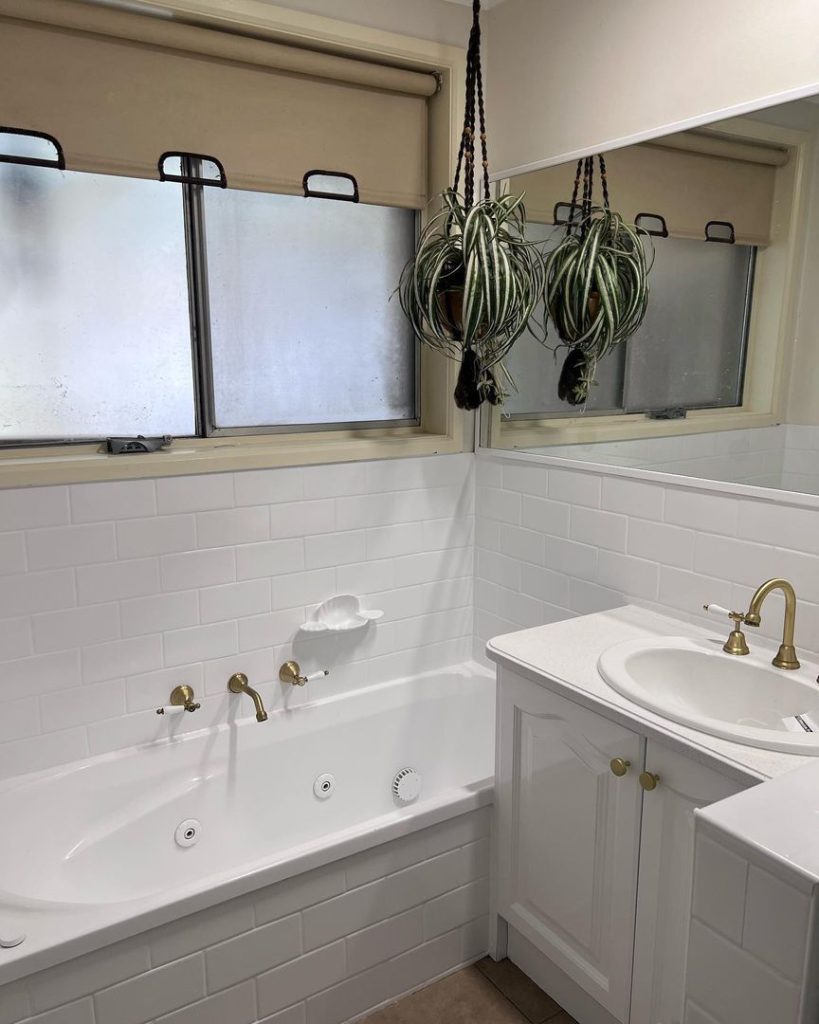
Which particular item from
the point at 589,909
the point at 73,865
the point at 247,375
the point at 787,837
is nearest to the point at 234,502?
the point at 247,375

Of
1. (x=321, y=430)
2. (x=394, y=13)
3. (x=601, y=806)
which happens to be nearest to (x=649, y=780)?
(x=601, y=806)

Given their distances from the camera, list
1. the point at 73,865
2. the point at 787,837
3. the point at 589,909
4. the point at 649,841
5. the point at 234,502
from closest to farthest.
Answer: the point at 787,837, the point at 649,841, the point at 589,909, the point at 73,865, the point at 234,502

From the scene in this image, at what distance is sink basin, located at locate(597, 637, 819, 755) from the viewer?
164 centimetres

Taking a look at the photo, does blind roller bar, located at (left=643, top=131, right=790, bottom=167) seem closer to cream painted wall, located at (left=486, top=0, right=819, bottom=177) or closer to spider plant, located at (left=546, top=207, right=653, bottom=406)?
cream painted wall, located at (left=486, top=0, right=819, bottom=177)

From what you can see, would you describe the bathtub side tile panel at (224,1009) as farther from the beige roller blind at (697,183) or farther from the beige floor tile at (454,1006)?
the beige roller blind at (697,183)

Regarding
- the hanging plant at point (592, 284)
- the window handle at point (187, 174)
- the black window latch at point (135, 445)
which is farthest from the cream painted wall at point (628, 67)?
the black window latch at point (135, 445)

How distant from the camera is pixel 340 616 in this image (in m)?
2.57

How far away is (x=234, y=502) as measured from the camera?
232 centimetres

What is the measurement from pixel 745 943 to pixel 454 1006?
1.39m

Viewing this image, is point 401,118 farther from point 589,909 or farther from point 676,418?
point 589,909

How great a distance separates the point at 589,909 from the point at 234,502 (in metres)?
1.42

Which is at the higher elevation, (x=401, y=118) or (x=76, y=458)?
(x=401, y=118)

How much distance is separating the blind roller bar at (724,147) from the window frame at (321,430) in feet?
2.62

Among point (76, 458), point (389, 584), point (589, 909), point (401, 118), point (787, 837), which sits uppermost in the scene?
point (401, 118)
